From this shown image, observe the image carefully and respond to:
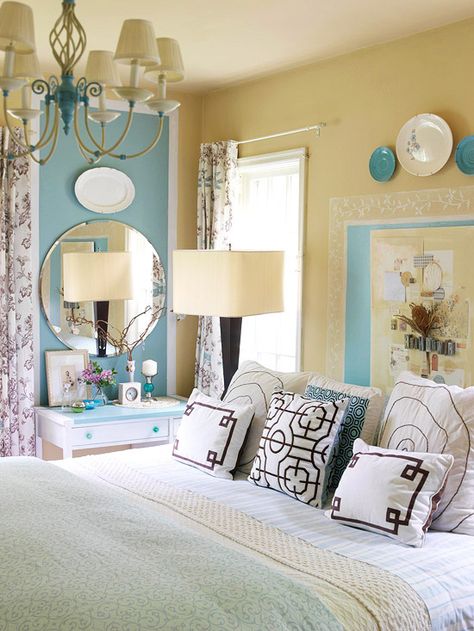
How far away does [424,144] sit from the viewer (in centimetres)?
360

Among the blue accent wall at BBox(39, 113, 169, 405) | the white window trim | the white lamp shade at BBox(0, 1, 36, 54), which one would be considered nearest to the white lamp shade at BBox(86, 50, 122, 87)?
the white lamp shade at BBox(0, 1, 36, 54)

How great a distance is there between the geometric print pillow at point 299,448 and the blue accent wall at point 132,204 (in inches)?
74.2

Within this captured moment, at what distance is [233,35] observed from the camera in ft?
12.4

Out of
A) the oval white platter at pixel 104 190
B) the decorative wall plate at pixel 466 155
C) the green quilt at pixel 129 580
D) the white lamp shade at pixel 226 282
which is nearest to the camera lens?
the green quilt at pixel 129 580

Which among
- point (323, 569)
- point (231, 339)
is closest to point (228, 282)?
point (231, 339)

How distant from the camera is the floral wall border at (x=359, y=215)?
352cm

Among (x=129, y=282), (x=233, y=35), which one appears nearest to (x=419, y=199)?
(x=233, y=35)

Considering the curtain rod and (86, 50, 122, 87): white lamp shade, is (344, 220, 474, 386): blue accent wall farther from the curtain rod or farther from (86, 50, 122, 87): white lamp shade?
(86, 50, 122, 87): white lamp shade

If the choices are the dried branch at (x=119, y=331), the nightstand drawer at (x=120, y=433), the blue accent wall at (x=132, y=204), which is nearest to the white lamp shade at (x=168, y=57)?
the blue accent wall at (x=132, y=204)

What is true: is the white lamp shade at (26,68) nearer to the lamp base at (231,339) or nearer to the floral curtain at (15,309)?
the floral curtain at (15,309)

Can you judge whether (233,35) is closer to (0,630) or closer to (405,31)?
(405,31)

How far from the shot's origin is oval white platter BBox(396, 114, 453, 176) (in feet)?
11.5

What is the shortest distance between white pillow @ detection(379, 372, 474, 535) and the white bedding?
0.29ft

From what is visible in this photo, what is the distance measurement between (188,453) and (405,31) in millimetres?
2149
